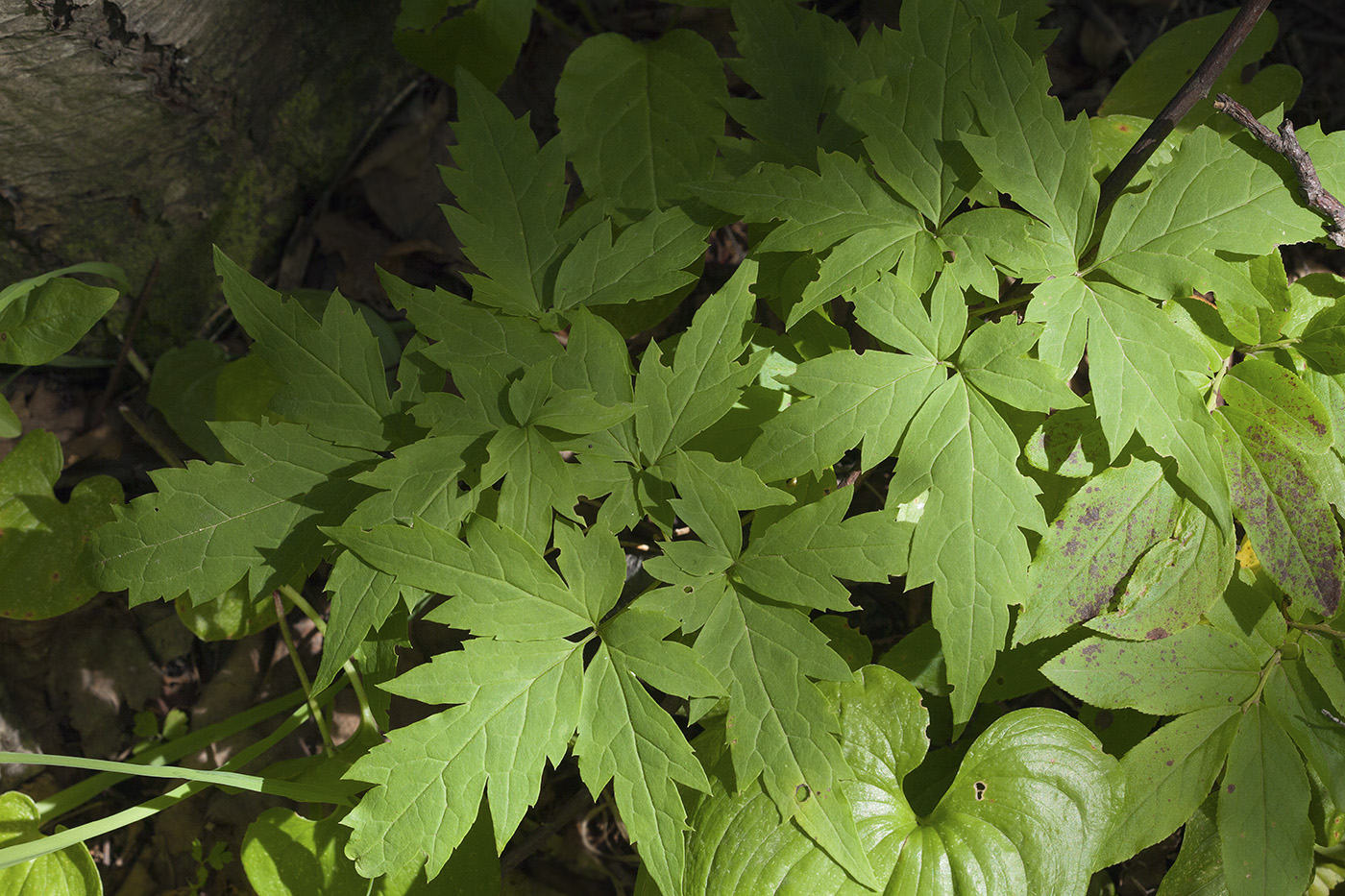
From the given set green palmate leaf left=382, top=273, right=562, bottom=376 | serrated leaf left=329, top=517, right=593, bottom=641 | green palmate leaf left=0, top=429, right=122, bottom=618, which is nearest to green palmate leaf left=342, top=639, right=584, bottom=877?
serrated leaf left=329, top=517, right=593, bottom=641

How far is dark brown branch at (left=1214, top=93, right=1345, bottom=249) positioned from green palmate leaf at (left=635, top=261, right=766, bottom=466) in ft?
3.28

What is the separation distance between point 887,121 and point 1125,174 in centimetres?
58

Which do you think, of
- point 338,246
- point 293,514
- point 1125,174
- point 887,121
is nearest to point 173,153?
point 338,246

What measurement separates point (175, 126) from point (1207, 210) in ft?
8.28

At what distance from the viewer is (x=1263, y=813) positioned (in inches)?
A: 61.4

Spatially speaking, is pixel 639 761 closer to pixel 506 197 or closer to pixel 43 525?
pixel 506 197

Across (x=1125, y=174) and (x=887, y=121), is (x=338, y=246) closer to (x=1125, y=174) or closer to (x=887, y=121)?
(x=887, y=121)

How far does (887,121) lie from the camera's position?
152 cm

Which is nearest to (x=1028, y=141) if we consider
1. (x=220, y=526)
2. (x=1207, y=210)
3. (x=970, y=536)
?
(x=1207, y=210)

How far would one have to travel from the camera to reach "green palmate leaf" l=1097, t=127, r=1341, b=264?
145 centimetres

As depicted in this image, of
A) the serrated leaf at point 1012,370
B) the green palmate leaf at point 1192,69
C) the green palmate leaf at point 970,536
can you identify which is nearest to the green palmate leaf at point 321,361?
the green palmate leaf at point 970,536

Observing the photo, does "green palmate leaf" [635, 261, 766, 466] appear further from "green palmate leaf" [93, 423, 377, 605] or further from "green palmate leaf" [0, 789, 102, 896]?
"green palmate leaf" [0, 789, 102, 896]

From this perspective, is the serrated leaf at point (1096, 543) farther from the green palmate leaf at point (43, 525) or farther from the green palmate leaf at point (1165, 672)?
the green palmate leaf at point (43, 525)

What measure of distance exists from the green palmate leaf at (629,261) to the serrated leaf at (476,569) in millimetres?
524
